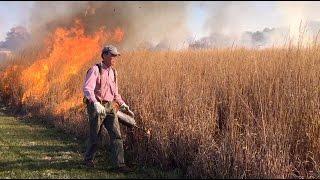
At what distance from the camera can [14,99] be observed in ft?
59.2

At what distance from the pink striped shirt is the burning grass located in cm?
97

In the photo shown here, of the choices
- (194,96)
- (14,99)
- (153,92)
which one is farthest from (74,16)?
(194,96)

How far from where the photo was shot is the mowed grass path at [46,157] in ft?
25.1

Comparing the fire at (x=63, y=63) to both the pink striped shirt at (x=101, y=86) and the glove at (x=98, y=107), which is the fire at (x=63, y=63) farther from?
the glove at (x=98, y=107)

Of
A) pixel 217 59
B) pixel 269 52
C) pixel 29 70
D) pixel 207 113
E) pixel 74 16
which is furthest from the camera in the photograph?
pixel 29 70

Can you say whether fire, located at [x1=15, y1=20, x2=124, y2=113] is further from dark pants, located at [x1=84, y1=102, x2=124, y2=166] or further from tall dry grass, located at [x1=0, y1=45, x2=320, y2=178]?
dark pants, located at [x1=84, y1=102, x2=124, y2=166]

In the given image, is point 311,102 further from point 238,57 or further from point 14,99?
point 14,99

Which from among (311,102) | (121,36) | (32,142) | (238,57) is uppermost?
(121,36)

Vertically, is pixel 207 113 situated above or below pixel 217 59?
below

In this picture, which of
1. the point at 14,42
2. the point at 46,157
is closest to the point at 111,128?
the point at 46,157

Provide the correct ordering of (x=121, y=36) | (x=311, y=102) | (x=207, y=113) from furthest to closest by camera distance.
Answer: (x=121, y=36), (x=207, y=113), (x=311, y=102)

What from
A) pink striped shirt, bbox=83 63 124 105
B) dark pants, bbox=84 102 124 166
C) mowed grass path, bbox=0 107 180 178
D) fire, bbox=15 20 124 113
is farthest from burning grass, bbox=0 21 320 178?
fire, bbox=15 20 124 113

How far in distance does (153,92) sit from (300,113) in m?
3.08

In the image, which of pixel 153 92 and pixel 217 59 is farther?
pixel 217 59
